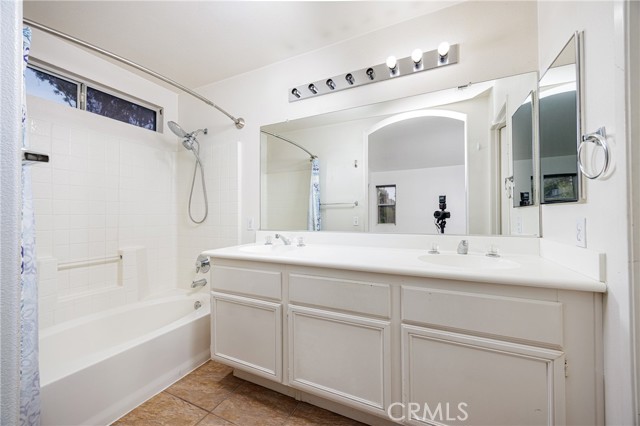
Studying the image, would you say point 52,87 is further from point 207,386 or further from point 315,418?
point 315,418

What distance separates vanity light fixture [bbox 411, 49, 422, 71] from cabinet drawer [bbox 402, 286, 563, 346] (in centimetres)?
140

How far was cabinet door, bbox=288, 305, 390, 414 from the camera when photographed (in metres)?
1.21

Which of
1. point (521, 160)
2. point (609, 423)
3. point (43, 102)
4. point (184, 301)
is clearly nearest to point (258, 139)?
point (43, 102)

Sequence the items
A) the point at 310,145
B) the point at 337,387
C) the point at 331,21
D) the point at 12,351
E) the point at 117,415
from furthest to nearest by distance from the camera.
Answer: the point at 310,145
the point at 331,21
the point at 117,415
the point at 337,387
the point at 12,351

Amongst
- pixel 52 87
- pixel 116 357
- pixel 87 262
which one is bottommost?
pixel 116 357

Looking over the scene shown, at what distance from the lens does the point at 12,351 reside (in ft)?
1.28

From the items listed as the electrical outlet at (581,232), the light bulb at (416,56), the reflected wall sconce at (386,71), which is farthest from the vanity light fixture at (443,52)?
the electrical outlet at (581,232)

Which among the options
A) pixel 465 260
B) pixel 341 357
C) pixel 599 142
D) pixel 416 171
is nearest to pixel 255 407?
pixel 341 357

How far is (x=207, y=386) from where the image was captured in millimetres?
1688

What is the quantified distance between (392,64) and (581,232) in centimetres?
137

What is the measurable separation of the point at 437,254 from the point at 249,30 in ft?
6.45

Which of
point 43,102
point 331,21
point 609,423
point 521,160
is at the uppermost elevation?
point 331,21

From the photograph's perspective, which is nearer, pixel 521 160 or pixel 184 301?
pixel 521 160

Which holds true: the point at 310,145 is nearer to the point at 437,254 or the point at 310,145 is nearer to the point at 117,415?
the point at 437,254
